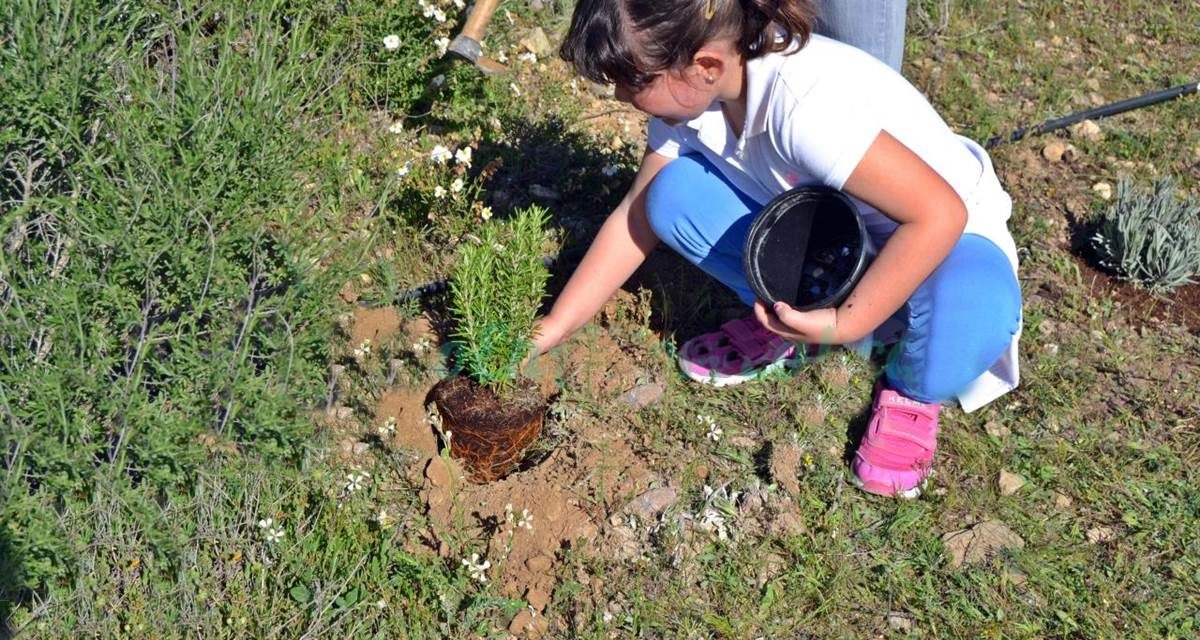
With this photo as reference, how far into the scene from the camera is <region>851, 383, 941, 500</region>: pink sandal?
2916 mm

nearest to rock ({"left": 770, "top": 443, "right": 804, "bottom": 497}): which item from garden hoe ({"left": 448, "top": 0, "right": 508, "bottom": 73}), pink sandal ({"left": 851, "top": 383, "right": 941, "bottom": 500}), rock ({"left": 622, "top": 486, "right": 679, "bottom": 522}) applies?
pink sandal ({"left": 851, "top": 383, "right": 941, "bottom": 500})

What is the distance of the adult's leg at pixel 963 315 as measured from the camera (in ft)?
8.92

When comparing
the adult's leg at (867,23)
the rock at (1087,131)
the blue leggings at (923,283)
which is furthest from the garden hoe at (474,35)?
the rock at (1087,131)

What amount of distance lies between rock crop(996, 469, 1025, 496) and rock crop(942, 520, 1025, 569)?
12 cm

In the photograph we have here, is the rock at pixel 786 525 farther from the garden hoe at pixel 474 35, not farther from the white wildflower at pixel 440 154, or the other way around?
the garden hoe at pixel 474 35

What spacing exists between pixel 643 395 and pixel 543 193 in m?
0.86

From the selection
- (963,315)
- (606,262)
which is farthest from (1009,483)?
(606,262)

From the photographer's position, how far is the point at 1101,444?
3.09m

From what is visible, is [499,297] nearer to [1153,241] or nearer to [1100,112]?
[1153,241]

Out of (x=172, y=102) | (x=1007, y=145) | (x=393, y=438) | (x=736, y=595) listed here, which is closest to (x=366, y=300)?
(x=393, y=438)

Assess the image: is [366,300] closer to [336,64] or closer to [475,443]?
[475,443]

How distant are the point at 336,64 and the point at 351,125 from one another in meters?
0.20

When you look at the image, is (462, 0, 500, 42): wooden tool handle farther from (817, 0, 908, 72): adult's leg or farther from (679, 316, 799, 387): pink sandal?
(679, 316, 799, 387): pink sandal

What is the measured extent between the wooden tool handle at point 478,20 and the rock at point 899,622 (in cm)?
211
